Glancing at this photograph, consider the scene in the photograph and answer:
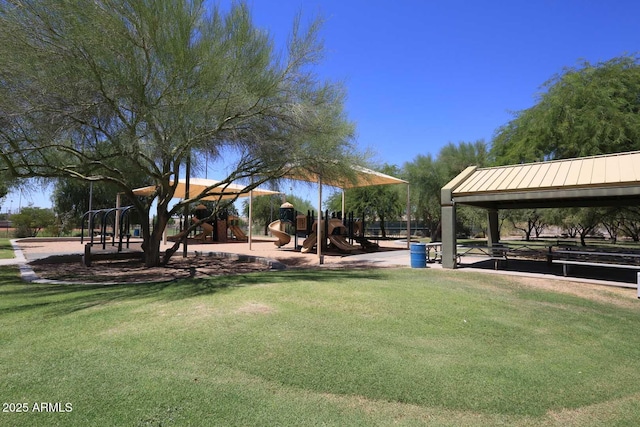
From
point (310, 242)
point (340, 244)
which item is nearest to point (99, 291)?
point (310, 242)

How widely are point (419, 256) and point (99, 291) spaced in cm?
941

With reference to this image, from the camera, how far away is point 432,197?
2969 cm

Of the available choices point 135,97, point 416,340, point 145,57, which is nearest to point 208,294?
A: point 416,340

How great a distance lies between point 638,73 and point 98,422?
74.0 ft

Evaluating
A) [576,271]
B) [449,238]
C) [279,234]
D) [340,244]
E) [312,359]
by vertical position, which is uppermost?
[279,234]

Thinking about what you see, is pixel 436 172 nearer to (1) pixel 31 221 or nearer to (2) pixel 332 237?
(2) pixel 332 237

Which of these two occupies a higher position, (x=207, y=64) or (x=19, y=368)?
(x=207, y=64)

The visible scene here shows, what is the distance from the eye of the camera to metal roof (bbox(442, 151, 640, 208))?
10.4 m

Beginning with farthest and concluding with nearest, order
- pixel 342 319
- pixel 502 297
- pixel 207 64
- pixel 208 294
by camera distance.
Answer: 1. pixel 207 64
2. pixel 502 297
3. pixel 208 294
4. pixel 342 319

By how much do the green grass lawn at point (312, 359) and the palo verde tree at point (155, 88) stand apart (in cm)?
416

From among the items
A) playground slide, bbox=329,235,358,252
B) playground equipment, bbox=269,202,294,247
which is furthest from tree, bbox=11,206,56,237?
playground slide, bbox=329,235,358,252

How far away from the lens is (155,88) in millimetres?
9148

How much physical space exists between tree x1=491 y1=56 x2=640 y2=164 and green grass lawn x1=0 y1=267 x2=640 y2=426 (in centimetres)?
1150

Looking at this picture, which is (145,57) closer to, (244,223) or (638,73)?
(638,73)
